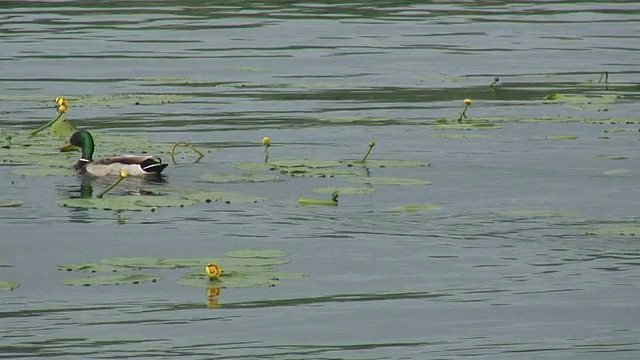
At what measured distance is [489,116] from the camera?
18594mm

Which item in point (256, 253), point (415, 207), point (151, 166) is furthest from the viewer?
point (151, 166)

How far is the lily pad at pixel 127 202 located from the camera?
12.6 metres

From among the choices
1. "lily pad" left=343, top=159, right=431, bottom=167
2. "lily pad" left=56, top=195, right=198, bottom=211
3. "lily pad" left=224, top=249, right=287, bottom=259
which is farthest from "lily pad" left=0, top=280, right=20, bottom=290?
"lily pad" left=343, top=159, right=431, bottom=167

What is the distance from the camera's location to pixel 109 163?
1444cm

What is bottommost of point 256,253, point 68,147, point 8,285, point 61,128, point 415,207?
point 8,285

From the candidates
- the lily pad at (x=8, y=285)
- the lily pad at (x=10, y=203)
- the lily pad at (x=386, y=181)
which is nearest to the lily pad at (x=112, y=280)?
the lily pad at (x=8, y=285)

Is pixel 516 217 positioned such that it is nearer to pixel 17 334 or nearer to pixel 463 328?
pixel 463 328

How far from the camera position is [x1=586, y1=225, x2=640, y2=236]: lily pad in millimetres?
11734

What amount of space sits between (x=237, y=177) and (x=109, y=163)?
122cm

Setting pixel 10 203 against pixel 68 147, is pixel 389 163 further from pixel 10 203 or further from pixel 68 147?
pixel 10 203

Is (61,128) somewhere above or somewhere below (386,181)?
above

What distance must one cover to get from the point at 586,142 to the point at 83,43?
495 inches

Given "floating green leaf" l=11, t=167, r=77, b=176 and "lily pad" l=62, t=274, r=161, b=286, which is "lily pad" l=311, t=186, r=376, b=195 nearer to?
"floating green leaf" l=11, t=167, r=77, b=176

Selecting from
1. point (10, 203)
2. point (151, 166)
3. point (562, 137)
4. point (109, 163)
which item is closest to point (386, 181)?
point (151, 166)
